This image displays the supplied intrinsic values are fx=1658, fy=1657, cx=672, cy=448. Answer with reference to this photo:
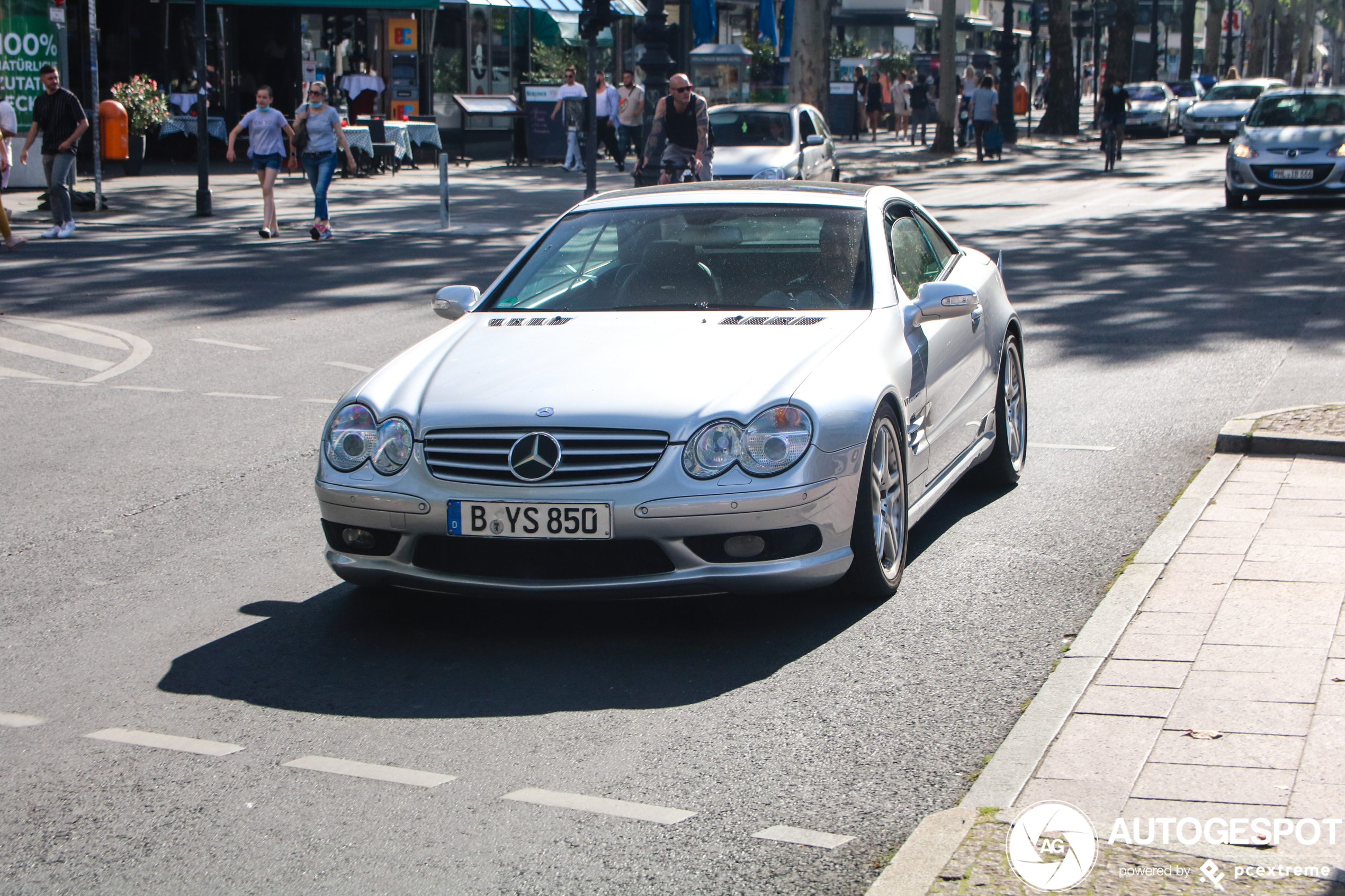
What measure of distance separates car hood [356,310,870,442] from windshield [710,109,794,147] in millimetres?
16922

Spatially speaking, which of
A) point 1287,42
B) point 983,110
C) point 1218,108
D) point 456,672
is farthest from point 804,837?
point 1287,42

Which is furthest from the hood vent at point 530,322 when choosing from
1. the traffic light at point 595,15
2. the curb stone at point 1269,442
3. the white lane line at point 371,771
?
the traffic light at point 595,15

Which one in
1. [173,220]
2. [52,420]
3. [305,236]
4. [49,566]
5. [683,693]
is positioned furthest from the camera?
[173,220]

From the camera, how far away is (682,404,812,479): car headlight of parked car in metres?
4.99

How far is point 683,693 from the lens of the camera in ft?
15.4

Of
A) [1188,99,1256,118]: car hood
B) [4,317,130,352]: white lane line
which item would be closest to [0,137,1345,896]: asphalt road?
[4,317,130,352]: white lane line

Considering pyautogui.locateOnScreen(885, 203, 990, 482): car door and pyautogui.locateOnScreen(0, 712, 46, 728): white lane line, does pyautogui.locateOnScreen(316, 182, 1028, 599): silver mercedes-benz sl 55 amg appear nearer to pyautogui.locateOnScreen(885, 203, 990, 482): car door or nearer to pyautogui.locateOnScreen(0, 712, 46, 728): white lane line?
pyautogui.locateOnScreen(885, 203, 990, 482): car door

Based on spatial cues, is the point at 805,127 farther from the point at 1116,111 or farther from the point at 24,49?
the point at 1116,111

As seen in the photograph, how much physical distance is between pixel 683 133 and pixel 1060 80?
32.1 metres

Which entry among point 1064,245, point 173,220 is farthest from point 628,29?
point 1064,245

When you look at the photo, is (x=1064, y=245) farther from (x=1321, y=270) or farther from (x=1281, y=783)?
(x=1281, y=783)

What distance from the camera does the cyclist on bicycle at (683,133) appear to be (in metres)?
18.7

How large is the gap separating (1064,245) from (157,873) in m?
16.0

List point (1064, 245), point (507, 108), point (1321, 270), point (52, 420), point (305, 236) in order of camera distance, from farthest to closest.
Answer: point (507, 108) → point (305, 236) → point (1064, 245) → point (1321, 270) → point (52, 420)
